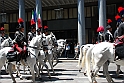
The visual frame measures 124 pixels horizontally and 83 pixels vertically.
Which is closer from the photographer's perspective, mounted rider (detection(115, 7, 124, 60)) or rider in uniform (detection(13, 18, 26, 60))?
mounted rider (detection(115, 7, 124, 60))

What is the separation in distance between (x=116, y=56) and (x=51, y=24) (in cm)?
2674

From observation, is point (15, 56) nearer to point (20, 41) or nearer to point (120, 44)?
point (20, 41)

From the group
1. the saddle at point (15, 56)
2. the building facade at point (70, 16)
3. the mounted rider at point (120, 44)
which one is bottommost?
the saddle at point (15, 56)

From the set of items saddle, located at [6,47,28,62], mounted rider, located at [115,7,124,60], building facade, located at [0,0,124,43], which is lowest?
saddle, located at [6,47,28,62]

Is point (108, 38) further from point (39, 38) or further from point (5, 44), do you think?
point (5, 44)

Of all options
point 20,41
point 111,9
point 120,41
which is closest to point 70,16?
point 111,9

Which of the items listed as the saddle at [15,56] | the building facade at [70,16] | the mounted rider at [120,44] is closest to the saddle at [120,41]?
the mounted rider at [120,44]

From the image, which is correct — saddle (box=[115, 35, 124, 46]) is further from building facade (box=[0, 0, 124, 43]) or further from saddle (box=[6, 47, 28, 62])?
building facade (box=[0, 0, 124, 43])

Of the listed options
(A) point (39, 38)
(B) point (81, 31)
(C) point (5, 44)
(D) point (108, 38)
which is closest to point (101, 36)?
(D) point (108, 38)

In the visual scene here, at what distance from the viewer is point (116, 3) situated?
3145 centimetres

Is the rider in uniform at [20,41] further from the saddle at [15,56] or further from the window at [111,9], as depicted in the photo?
the window at [111,9]

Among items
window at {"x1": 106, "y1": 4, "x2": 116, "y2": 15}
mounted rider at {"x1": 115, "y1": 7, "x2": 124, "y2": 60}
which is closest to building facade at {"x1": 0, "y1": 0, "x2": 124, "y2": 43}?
window at {"x1": 106, "y1": 4, "x2": 116, "y2": 15}

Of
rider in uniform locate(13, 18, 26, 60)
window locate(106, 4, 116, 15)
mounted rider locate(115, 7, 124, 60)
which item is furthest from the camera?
window locate(106, 4, 116, 15)

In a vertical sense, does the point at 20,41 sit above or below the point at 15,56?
above
